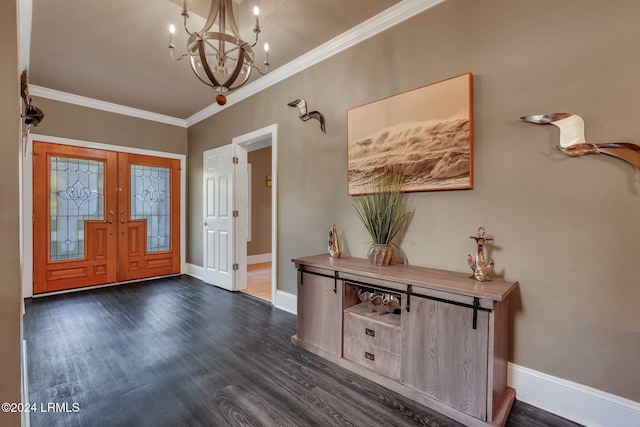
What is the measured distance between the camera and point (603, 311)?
1.50 meters

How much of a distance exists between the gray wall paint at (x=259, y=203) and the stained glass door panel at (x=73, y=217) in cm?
256

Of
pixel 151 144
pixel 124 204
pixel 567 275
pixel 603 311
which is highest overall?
pixel 151 144

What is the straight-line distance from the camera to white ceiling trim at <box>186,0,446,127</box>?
217 cm

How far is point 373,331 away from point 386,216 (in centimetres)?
82

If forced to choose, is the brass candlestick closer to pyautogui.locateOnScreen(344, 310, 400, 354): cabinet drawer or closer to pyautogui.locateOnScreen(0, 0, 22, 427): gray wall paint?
pyautogui.locateOnScreen(344, 310, 400, 354): cabinet drawer

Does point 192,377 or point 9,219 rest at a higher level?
point 9,219

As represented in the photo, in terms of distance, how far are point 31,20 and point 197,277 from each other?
355 centimetres

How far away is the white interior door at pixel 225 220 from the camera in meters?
3.95

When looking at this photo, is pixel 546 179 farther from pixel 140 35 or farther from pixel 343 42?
pixel 140 35

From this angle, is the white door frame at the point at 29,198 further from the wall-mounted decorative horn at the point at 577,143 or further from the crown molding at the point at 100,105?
the wall-mounted decorative horn at the point at 577,143

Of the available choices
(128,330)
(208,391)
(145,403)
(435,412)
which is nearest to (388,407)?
(435,412)

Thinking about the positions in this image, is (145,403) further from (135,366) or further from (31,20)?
(31,20)

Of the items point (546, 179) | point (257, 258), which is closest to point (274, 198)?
point (546, 179)

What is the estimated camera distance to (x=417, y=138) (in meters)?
2.15
